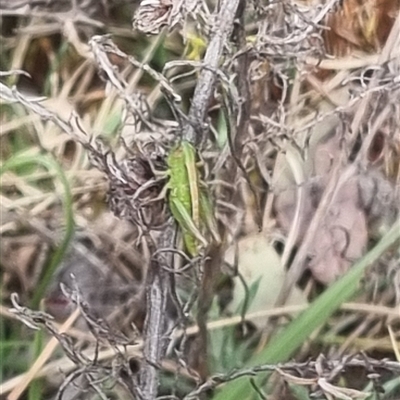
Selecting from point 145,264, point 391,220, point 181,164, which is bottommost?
point 145,264

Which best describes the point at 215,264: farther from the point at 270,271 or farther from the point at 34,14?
the point at 34,14

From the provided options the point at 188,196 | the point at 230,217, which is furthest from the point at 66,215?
the point at 188,196

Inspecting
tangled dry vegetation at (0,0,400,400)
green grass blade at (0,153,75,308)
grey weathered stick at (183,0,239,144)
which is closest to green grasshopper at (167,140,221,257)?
grey weathered stick at (183,0,239,144)

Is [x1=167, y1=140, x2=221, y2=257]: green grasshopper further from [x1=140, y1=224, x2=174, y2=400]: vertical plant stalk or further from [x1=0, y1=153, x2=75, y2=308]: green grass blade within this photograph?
[x1=0, y1=153, x2=75, y2=308]: green grass blade

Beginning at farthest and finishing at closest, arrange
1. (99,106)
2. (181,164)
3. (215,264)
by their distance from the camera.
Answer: (99,106)
(215,264)
(181,164)

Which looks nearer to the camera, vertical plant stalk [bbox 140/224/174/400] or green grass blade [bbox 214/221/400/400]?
vertical plant stalk [bbox 140/224/174/400]

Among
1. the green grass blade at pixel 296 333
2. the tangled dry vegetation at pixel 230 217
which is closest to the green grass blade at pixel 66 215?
the tangled dry vegetation at pixel 230 217

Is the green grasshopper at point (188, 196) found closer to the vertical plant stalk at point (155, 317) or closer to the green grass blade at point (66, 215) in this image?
the vertical plant stalk at point (155, 317)

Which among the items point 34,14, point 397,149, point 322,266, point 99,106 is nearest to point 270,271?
point 322,266
